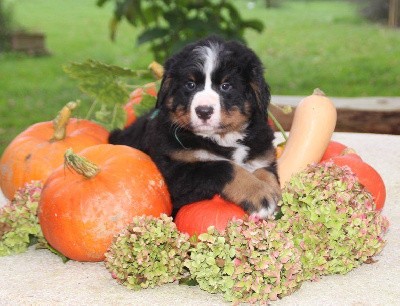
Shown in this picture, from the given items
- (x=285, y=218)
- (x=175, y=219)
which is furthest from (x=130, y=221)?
(x=285, y=218)

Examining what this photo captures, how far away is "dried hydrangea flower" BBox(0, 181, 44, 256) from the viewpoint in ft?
11.2

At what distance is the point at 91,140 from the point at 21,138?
0.41 meters

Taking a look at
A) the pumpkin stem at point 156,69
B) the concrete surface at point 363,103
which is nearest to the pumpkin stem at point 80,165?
the pumpkin stem at point 156,69

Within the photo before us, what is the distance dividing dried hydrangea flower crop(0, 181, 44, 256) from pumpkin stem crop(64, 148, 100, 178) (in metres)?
0.34

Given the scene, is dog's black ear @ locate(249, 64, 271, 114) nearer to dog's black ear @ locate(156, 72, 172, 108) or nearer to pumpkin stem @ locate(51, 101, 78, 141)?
dog's black ear @ locate(156, 72, 172, 108)

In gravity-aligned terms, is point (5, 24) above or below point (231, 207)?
below

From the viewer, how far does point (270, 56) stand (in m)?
14.8

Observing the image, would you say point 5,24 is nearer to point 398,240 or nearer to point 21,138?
point 21,138

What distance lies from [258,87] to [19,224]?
1.33 m

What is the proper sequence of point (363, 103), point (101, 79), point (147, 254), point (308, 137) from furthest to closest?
point (363, 103) < point (101, 79) < point (308, 137) < point (147, 254)

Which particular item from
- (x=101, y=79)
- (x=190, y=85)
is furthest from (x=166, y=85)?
(x=101, y=79)

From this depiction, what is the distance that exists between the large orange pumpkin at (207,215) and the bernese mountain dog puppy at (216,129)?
1.3 inches

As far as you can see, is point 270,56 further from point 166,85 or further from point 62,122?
point 166,85

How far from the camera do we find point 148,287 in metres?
2.96
